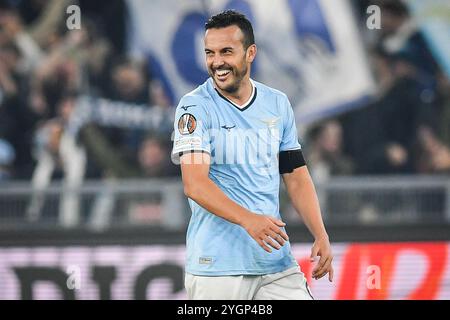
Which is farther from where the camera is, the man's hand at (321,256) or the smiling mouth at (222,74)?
the man's hand at (321,256)

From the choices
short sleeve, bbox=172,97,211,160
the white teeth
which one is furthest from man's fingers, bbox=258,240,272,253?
the white teeth

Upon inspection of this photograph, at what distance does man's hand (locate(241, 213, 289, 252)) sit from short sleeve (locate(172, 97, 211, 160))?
1.46ft

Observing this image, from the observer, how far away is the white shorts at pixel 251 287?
5695mm

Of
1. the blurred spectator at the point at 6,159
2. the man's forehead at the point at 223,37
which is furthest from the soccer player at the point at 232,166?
the blurred spectator at the point at 6,159

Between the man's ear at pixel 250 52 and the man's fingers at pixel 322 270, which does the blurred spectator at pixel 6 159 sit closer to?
the man's ear at pixel 250 52

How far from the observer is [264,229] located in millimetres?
5391

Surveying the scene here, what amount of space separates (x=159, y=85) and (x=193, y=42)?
2.16 ft

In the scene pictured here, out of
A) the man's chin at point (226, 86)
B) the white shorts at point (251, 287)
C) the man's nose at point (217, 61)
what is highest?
the man's nose at point (217, 61)

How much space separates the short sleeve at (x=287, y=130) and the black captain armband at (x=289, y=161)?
26 mm

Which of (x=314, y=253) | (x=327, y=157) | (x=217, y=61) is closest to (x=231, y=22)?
(x=217, y=61)

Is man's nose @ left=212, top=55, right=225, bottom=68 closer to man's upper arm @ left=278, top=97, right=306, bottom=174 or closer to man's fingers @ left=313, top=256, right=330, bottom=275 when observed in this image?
man's upper arm @ left=278, top=97, right=306, bottom=174

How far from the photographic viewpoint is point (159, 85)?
42.8ft
